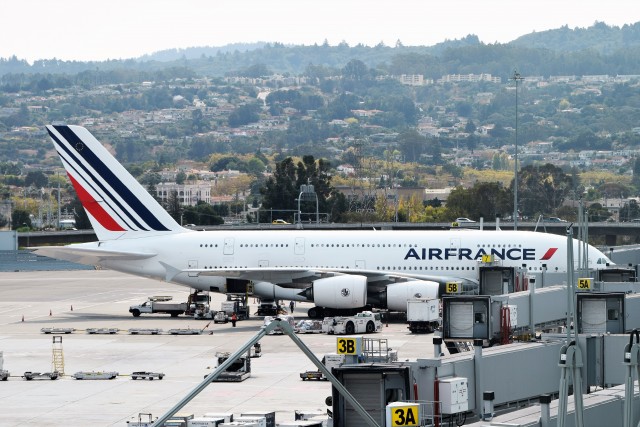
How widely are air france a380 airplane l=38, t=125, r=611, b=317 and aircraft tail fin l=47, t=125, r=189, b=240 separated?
5cm

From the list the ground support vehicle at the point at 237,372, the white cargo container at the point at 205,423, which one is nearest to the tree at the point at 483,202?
the ground support vehicle at the point at 237,372

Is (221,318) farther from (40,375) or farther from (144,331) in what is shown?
(40,375)

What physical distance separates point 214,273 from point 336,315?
21.3ft

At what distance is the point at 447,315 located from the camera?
31969mm

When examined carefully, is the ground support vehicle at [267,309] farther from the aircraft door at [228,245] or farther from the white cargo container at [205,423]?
the white cargo container at [205,423]

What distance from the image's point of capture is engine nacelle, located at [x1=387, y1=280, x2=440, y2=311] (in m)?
65.1

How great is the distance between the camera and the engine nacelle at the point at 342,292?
65.2 m

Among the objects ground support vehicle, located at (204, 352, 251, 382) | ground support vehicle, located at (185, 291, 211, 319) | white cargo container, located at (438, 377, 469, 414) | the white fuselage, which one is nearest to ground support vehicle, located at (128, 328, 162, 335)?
the white fuselage

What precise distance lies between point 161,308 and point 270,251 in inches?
277

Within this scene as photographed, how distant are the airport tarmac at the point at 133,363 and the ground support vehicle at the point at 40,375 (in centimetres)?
28

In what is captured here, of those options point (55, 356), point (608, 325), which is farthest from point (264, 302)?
point (608, 325)

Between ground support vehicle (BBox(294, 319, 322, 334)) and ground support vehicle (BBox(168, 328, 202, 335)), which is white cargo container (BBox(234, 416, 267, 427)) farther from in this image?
ground support vehicle (BBox(168, 328, 202, 335))

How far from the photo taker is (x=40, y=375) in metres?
47.2

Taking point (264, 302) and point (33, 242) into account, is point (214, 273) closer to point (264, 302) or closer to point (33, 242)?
point (264, 302)
